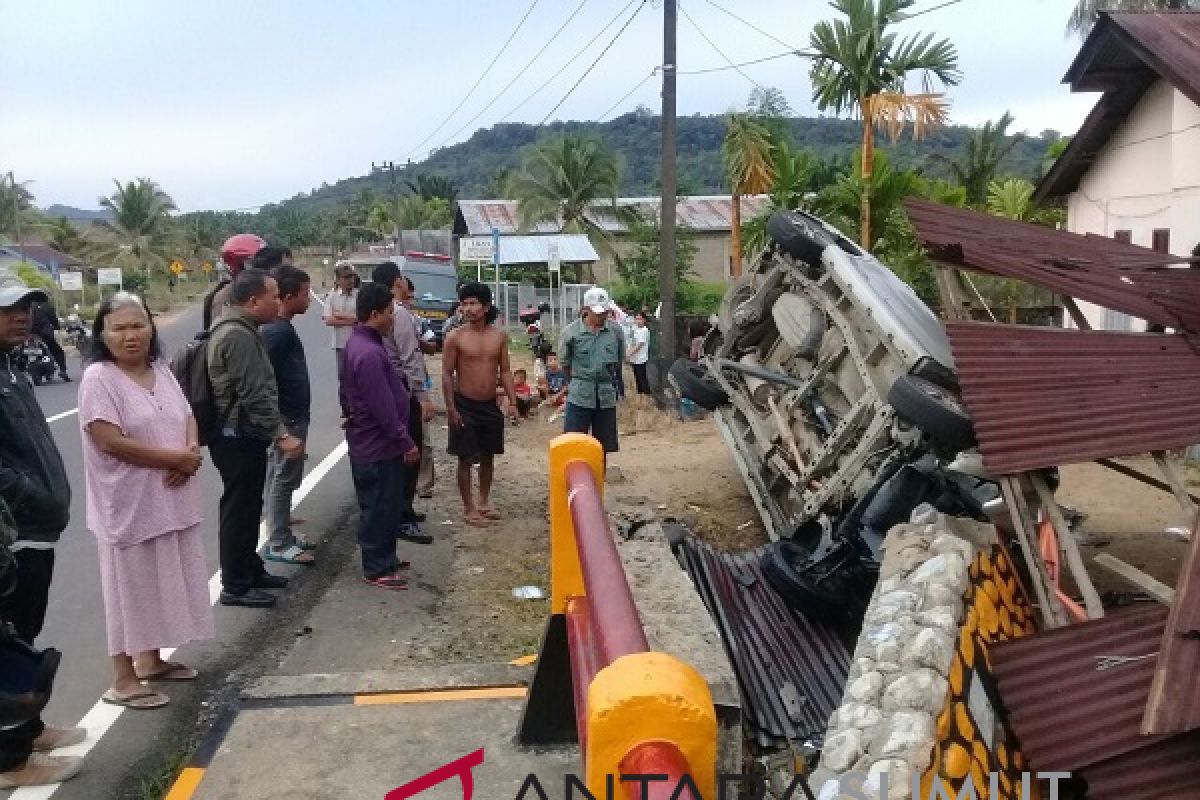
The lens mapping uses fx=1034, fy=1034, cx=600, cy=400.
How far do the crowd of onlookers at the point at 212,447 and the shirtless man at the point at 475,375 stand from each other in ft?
0.04

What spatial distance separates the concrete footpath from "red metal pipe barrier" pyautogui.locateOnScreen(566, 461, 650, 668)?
1.35 metres

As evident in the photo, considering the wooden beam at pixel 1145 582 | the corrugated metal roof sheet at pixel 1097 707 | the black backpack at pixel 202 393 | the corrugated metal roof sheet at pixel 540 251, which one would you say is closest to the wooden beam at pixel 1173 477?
the wooden beam at pixel 1145 582

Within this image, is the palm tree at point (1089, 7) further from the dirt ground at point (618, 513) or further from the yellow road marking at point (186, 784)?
the yellow road marking at point (186, 784)

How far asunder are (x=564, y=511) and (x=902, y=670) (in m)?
1.10

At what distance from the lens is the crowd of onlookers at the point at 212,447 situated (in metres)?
3.75

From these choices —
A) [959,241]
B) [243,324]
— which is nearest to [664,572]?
[959,241]

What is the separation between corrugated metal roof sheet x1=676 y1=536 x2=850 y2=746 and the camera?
4172 millimetres

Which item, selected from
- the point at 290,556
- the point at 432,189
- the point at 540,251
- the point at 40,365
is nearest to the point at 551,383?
the point at 290,556

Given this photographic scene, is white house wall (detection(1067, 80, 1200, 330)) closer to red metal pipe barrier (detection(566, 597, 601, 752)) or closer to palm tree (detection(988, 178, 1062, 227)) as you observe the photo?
palm tree (detection(988, 178, 1062, 227))

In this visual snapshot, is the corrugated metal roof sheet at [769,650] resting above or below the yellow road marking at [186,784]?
below

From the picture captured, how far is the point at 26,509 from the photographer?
375 centimetres

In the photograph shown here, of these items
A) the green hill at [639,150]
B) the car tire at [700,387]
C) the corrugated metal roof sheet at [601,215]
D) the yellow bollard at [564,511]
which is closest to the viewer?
the yellow bollard at [564,511]

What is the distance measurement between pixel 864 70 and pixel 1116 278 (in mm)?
10549

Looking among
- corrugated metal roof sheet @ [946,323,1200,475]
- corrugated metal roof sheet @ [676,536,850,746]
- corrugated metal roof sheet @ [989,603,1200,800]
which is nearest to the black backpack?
corrugated metal roof sheet @ [676,536,850,746]
